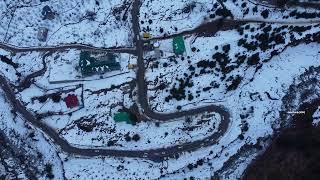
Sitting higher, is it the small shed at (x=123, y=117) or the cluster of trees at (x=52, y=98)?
the cluster of trees at (x=52, y=98)

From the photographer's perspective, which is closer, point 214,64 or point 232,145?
point 232,145

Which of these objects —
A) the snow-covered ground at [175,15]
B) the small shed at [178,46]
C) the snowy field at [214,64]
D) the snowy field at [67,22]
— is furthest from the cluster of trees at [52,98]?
the small shed at [178,46]

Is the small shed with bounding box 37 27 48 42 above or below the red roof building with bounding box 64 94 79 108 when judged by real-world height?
above

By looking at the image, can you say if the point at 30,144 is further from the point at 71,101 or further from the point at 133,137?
the point at 133,137

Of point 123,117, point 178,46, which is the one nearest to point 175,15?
point 178,46

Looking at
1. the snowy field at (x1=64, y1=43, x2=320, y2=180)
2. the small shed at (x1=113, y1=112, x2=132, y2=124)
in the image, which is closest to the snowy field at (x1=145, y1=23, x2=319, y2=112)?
the snowy field at (x1=64, y1=43, x2=320, y2=180)

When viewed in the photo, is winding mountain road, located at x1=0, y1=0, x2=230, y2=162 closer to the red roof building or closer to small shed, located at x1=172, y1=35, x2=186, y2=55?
the red roof building

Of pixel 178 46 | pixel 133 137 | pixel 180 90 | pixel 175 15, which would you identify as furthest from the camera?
pixel 175 15

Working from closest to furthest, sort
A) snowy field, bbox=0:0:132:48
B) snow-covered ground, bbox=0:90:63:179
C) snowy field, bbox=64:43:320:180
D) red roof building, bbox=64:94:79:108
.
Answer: snowy field, bbox=64:43:320:180, snow-covered ground, bbox=0:90:63:179, red roof building, bbox=64:94:79:108, snowy field, bbox=0:0:132:48

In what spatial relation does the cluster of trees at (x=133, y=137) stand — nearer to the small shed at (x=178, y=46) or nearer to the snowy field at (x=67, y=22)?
the small shed at (x=178, y=46)

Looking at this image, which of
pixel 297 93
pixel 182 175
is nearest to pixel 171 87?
pixel 182 175
